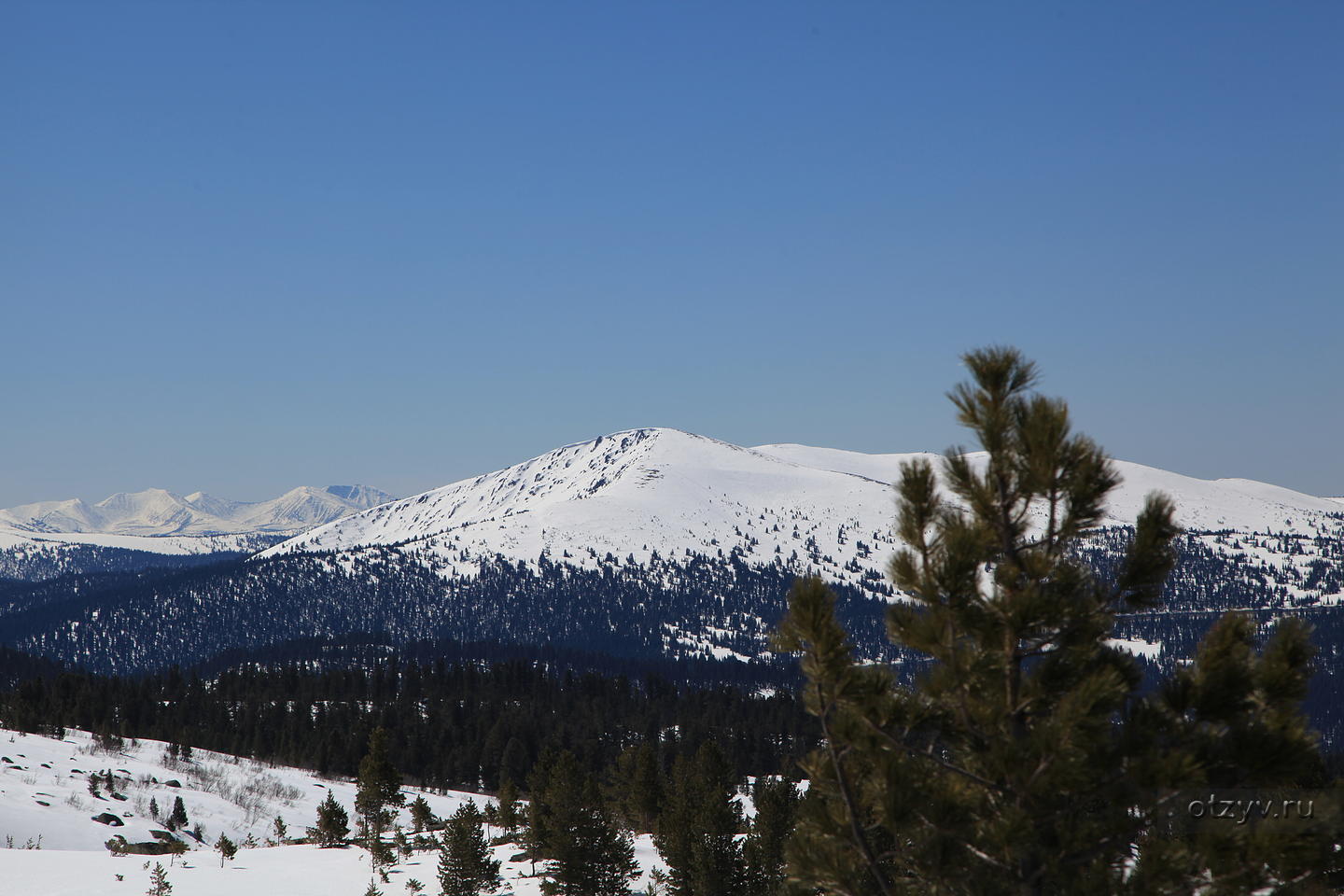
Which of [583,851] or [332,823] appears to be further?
[332,823]

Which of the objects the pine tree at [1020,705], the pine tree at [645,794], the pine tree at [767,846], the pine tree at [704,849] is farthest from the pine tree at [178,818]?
the pine tree at [1020,705]

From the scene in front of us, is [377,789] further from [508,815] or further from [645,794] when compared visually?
[645,794]

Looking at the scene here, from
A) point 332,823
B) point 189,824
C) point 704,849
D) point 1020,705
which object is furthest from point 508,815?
point 1020,705

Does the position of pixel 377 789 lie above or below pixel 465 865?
below

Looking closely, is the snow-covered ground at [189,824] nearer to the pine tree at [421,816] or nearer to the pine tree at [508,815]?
the pine tree at [508,815]

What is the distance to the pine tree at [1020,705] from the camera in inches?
366

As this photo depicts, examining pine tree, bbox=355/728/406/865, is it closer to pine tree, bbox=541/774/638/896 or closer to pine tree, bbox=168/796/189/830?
pine tree, bbox=168/796/189/830

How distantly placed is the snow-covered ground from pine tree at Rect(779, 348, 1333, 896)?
35.2 meters

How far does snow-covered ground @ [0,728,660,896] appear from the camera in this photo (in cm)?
3931

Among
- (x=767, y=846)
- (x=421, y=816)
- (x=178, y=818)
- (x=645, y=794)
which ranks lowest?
(x=178, y=818)

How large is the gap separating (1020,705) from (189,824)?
7944 centimetres

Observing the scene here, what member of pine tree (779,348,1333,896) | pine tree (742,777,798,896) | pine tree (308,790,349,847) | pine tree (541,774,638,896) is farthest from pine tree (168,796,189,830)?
pine tree (779,348,1333,896)

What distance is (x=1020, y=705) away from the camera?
983 centimetres

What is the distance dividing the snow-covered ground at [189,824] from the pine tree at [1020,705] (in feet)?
116
